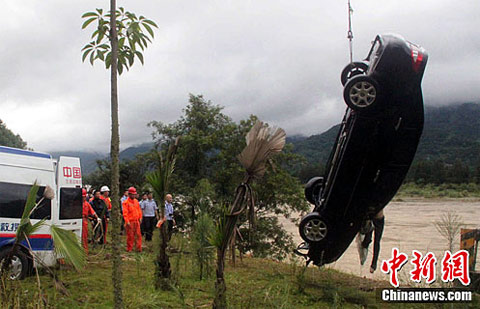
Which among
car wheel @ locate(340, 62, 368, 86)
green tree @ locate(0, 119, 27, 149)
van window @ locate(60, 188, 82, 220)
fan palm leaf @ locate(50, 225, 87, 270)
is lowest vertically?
fan palm leaf @ locate(50, 225, 87, 270)

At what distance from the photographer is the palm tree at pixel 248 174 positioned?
485 cm

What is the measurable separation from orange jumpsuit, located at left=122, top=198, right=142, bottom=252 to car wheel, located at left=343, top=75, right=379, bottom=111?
7167mm

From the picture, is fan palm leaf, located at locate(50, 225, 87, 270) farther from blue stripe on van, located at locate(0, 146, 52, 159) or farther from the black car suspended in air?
blue stripe on van, located at locate(0, 146, 52, 159)

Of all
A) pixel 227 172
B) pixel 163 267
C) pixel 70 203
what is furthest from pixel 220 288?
pixel 227 172

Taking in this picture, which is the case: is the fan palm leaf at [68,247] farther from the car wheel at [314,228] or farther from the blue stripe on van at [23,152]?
the blue stripe on van at [23,152]

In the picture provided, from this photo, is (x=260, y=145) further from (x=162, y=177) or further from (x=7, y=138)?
(x=7, y=138)

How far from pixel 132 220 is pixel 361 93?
24.0ft

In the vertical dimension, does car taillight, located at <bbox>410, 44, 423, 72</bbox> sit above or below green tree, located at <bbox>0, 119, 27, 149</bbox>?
below

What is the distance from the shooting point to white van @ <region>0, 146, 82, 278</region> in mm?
7273

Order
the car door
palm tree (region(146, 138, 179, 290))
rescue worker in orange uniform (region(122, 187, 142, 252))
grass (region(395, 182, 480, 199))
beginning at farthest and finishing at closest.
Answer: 1. grass (region(395, 182, 480, 199))
2. rescue worker in orange uniform (region(122, 187, 142, 252))
3. the car door
4. palm tree (region(146, 138, 179, 290))

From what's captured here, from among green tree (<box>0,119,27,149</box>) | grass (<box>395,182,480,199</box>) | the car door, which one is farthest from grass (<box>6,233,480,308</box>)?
grass (<box>395,182,480,199</box>)

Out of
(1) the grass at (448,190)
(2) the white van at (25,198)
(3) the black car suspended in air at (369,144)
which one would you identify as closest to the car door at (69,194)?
(2) the white van at (25,198)

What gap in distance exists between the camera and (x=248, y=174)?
197 inches

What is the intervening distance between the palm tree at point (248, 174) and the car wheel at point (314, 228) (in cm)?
186
